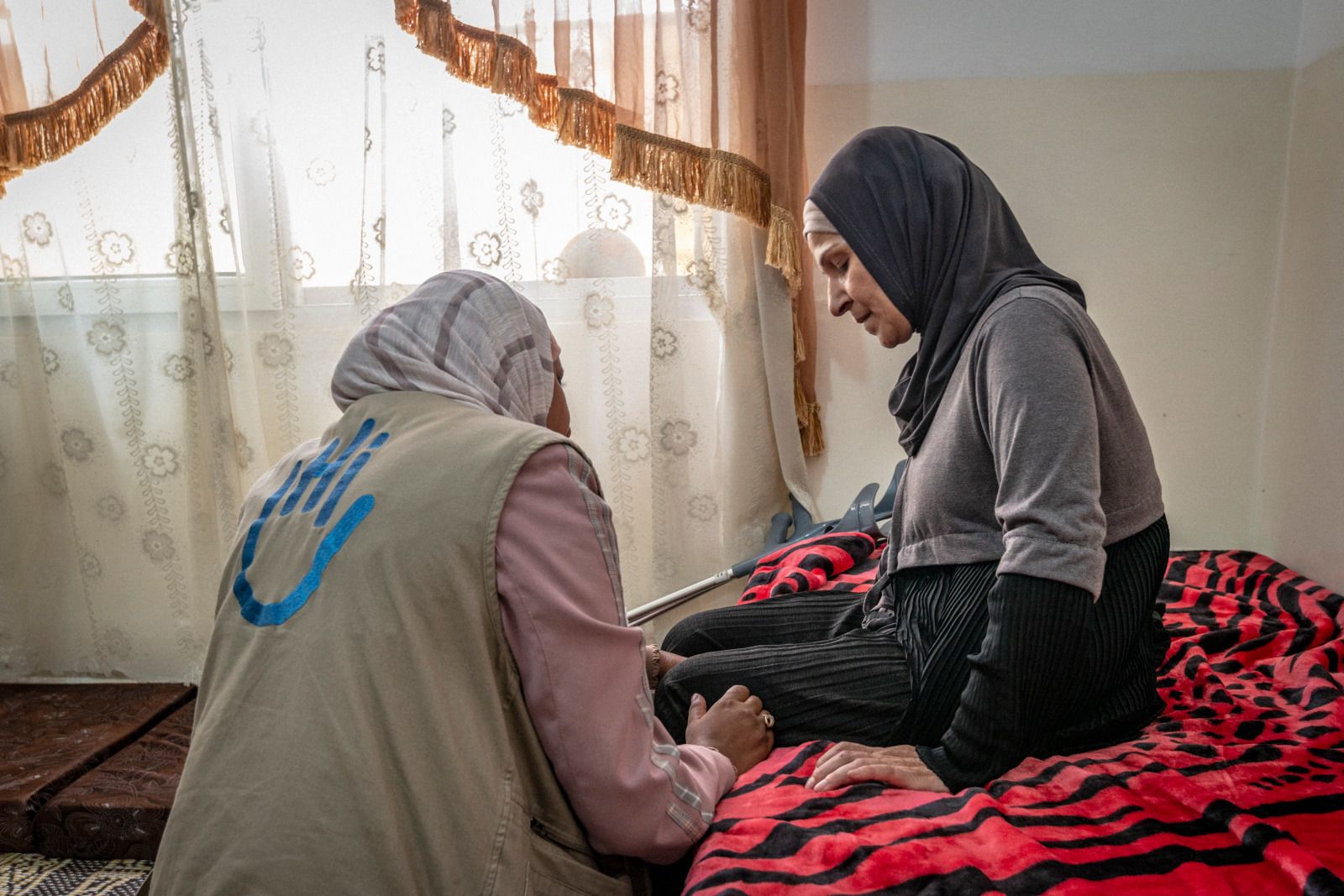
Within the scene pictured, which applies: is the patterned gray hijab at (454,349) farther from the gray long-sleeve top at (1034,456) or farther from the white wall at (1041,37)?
the white wall at (1041,37)

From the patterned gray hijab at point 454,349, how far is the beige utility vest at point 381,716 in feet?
0.47

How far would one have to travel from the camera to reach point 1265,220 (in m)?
2.22

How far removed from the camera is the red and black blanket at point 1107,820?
91cm

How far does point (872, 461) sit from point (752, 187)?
2.56 feet

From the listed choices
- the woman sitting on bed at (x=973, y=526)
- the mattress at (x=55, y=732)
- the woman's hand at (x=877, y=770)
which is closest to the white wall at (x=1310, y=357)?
the woman sitting on bed at (x=973, y=526)

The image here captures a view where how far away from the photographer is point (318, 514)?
Answer: 3.09 feet

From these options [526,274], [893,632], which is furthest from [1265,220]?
[526,274]

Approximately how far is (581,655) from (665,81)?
1.66 meters

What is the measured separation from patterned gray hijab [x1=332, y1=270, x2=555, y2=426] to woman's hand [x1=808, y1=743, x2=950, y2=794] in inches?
23.0

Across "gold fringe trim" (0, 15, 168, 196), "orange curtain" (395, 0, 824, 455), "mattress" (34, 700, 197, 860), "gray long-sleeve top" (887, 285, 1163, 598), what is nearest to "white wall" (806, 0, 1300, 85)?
"orange curtain" (395, 0, 824, 455)

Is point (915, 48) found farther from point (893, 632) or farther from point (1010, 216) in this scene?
point (893, 632)

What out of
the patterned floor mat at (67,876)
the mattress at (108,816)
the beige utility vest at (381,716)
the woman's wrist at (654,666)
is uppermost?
the beige utility vest at (381,716)

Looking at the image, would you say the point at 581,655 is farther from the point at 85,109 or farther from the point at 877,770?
the point at 85,109

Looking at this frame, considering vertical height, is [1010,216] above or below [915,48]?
below
